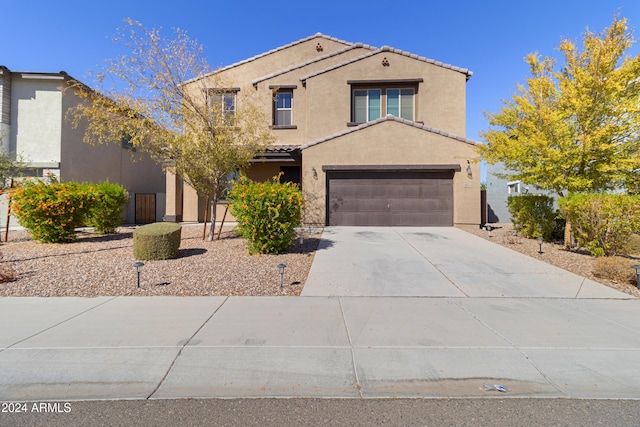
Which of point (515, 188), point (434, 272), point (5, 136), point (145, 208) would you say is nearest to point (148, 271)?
point (434, 272)

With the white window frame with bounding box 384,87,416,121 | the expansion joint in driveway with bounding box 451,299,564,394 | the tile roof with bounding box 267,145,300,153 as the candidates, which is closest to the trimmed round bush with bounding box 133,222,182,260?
the expansion joint in driveway with bounding box 451,299,564,394

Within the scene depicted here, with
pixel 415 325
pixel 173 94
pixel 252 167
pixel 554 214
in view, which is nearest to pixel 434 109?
pixel 554 214

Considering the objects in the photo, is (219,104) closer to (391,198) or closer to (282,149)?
(282,149)

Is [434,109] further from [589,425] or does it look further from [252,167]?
[589,425]

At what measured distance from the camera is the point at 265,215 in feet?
26.1

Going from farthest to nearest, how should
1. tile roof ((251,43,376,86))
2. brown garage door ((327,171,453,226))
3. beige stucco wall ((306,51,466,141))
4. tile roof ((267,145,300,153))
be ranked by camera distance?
1. tile roof ((251,43,376,86))
2. beige stucco wall ((306,51,466,141))
3. tile roof ((267,145,300,153))
4. brown garage door ((327,171,453,226))

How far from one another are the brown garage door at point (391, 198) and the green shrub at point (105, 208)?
27.7 ft

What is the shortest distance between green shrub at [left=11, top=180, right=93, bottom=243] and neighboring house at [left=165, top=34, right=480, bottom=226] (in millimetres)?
5467

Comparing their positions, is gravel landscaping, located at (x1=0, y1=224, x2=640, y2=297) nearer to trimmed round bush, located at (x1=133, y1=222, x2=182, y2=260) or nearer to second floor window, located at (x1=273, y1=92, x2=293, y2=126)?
trimmed round bush, located at (x1=133, y1=222, x2=182, y2=260)

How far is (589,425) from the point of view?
95.6 inches

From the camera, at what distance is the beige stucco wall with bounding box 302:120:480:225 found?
13156 mm

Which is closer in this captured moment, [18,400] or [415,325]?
[18,400]

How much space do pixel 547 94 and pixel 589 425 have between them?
980 cm

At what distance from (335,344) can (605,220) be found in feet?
27.4
